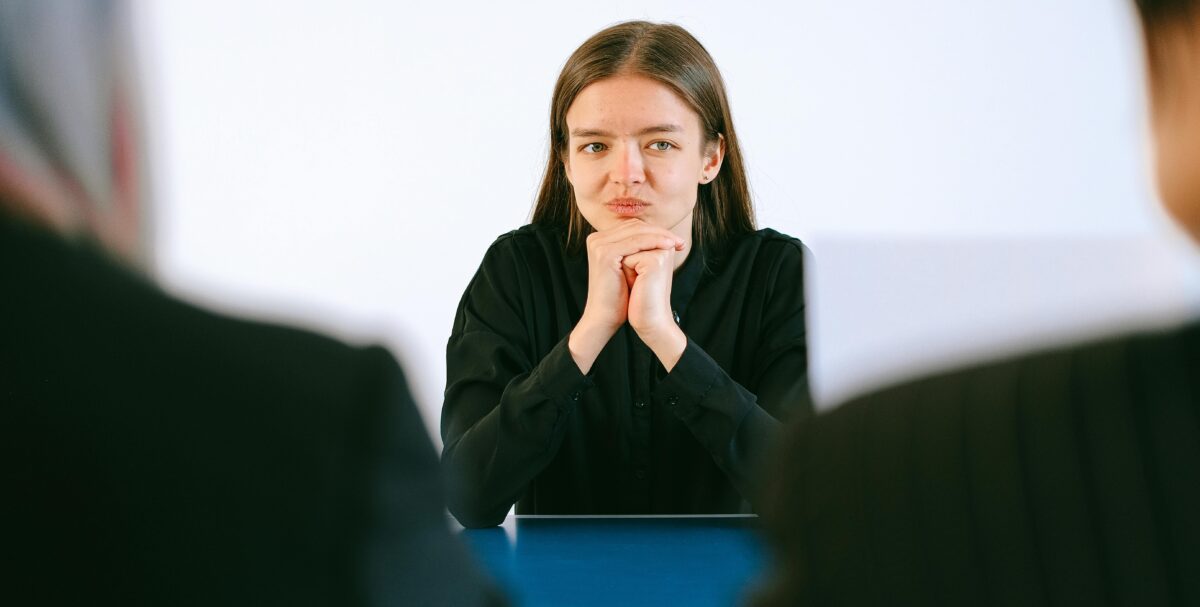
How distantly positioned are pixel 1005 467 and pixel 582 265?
1.58 m

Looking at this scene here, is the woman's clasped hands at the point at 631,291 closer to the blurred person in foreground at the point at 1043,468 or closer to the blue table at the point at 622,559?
the blue table at the point at 622,559

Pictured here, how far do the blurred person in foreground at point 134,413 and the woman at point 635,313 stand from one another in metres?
1.13

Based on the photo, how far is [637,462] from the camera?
6.03ft

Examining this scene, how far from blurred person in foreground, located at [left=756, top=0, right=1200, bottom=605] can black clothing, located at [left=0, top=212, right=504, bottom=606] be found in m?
0.17

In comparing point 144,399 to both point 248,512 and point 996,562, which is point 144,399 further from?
point 996,562

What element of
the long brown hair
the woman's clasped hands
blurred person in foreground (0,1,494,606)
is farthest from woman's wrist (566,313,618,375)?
blurred person in foreground (0,1,494,606)

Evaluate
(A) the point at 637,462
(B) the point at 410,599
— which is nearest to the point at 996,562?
(B) the point at 410,599

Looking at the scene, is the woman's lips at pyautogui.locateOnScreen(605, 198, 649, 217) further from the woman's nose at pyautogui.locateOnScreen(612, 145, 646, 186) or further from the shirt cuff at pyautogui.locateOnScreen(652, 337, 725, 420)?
the shirt cuff at pyautogui.locateOnScreen(652, 337, 725, 420)

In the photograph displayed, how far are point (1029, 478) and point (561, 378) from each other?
119 cm

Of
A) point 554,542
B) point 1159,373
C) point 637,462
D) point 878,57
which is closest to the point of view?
point 1159,373

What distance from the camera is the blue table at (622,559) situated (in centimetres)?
98

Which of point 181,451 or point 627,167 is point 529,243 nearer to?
point 627,167

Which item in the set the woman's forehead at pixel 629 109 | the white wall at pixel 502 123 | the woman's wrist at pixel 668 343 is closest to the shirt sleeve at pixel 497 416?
the woman's wrist at pixel 668 343

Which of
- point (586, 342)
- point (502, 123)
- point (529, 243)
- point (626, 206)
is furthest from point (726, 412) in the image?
point (502, 123)
